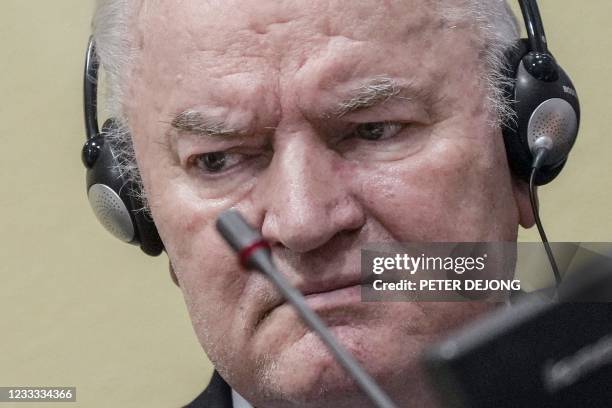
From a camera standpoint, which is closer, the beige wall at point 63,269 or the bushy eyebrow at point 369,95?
the bushy eyebrow at point 369,95

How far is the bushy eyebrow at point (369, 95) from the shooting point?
1.30 meters

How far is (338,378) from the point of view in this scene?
1.26 meters

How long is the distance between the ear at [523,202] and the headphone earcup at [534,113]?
0.02 metres

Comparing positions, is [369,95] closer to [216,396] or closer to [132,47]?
[132,47]

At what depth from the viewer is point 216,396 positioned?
68.1 inches

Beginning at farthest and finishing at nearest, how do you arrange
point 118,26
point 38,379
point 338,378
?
point 38,379 < point 118,26 < point 338,378

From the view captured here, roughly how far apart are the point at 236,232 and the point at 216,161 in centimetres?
46

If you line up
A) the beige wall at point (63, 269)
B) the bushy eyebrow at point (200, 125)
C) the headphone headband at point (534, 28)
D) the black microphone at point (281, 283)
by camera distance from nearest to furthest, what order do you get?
the black microphone at point (281, 283)
the bushy eyebrow at point (200, 125)
the headphone headband at point (534, 28)
the beige wall at point (63, 269)

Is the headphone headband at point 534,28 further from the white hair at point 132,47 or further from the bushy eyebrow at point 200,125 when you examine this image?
the bushy eyebrow at point 200,125

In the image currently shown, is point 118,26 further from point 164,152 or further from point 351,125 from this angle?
point 351,125

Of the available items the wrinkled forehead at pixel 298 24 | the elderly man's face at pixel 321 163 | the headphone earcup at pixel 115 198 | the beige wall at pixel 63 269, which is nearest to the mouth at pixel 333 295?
the elderly man's face at pixel 321 163

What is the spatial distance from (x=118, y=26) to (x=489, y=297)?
706 mm

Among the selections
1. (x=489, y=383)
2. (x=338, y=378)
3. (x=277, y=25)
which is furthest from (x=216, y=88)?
(x=489, y=383)

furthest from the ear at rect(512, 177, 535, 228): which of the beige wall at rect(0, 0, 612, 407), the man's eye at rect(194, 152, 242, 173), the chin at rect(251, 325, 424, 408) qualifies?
the beige wall at rect(0, 0, 612, 407)
